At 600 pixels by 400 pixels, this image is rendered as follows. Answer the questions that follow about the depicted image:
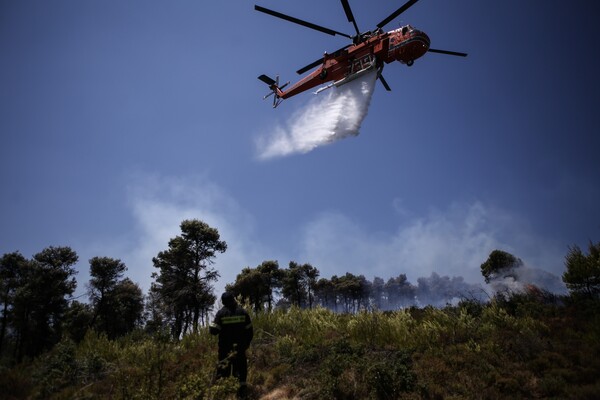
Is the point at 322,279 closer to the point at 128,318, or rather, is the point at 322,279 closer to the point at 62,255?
the point at 128,318

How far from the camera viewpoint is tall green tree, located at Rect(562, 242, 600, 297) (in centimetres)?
1059

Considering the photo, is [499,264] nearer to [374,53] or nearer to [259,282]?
[259,282]

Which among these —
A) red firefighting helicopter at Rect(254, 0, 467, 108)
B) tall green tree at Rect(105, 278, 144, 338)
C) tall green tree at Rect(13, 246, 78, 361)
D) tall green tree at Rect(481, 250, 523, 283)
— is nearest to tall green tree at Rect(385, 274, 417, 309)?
tall green tree at Rect(481, 250, 523, 283)

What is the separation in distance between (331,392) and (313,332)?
3649mm

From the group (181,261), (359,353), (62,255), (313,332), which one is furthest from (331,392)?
(62,255)

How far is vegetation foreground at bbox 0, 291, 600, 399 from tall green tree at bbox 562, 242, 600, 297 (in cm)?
83

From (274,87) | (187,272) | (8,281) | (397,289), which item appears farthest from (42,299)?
(397,289)

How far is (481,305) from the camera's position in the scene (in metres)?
10.3

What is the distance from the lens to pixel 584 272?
10.9 metres

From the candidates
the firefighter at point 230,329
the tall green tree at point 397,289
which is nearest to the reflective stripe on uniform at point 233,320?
the firefighter at point 230,329

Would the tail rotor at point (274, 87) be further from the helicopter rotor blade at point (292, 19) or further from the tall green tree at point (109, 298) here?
the tall green tree at point (109, 298)

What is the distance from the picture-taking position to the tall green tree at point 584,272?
34.7 ft

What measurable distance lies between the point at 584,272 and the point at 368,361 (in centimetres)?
990

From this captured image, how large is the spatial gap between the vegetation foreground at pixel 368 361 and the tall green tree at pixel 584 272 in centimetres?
83
